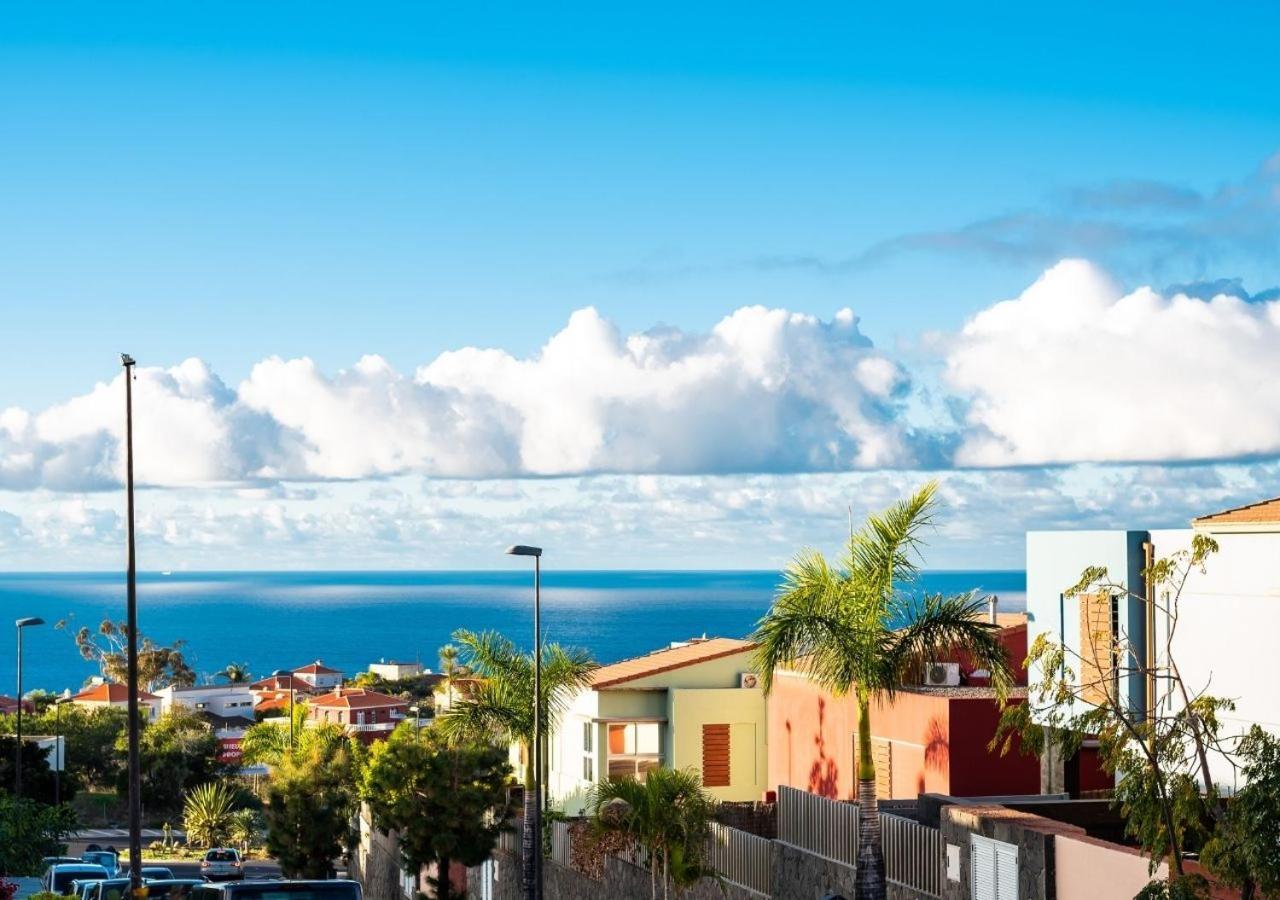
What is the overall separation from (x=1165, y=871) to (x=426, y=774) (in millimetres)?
23210

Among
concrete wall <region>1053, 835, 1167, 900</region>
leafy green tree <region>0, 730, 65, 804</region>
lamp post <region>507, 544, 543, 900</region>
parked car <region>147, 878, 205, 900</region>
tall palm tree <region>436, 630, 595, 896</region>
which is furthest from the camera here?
leafy green tree <region>0, 730, 65, 804</region>

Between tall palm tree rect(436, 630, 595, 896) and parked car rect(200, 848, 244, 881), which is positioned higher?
tall palm tree rect(436, 630, 595, 896)

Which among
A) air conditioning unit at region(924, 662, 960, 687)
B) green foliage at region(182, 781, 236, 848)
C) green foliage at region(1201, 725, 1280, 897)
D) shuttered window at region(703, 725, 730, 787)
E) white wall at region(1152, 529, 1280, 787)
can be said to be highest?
white wall at region(1152, 529, 1280, 787)

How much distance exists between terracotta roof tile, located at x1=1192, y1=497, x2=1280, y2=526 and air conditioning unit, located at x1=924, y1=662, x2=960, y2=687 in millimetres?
10038

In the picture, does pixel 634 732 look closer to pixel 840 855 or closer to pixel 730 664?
pixel 730 664

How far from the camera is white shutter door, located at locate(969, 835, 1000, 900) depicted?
24473 mm

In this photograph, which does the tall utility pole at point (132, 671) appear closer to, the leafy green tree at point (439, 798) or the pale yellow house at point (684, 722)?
the leafy green tree at point (439, 798)

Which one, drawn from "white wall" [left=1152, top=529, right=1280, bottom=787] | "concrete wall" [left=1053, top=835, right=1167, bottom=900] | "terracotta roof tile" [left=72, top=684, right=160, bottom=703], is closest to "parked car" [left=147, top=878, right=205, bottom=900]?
"concrete wall" [left=1053, top=835, right=1167, bottom=900]

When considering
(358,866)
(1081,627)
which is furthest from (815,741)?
(358,866)

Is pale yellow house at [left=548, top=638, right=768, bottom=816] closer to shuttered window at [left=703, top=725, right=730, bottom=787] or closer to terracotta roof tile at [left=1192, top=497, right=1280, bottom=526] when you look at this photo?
shuttered window at [left=703, top=725, right=730, bottom=787]

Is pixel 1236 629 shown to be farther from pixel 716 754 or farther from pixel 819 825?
pixel 716 754

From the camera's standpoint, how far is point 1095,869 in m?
22.0

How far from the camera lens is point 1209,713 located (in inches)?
664

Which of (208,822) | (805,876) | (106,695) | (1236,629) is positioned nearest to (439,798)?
(805,876)
